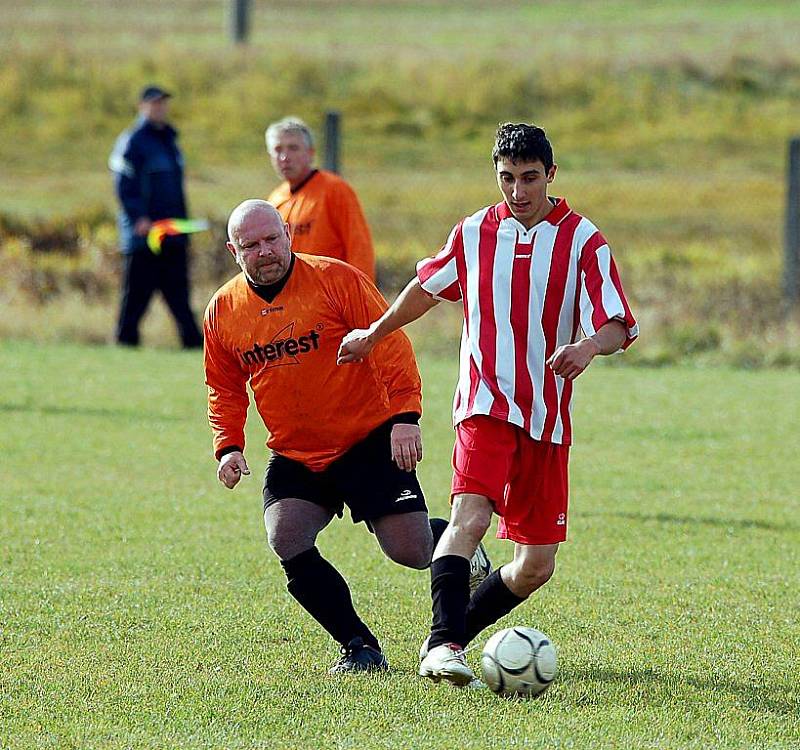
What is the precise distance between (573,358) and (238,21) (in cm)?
3007

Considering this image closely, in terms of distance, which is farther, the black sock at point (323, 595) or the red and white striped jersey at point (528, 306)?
the black sock at point (323, 595)

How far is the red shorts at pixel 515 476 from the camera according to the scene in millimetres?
4859

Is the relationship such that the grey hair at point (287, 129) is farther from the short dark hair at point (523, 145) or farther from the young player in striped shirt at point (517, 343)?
the short dark hair at point (523, 145)

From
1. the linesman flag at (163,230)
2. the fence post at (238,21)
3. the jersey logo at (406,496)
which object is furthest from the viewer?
the fence post at (238,21)

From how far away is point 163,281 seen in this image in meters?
13.9

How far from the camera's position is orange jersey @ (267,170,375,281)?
8.88 meters

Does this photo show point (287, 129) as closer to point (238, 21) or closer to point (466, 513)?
point (466, 513)

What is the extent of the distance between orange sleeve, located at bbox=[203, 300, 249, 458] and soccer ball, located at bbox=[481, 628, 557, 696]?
48.0 inches

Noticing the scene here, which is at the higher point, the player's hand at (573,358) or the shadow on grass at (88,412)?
the player's hand at (573,358)

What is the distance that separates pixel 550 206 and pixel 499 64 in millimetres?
26658

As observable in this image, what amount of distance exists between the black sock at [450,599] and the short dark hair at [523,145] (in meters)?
1.33

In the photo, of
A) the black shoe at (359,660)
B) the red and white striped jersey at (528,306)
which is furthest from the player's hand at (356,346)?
the black shoe at (359,660)

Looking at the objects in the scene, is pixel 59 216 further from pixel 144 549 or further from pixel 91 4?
pixel 91 4

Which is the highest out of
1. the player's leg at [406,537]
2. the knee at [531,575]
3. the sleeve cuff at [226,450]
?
the sleeve cuff at [226,450]
